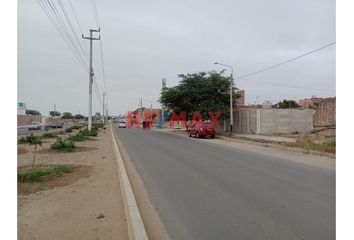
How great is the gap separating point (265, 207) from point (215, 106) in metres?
34.1

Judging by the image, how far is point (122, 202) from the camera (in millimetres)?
7465

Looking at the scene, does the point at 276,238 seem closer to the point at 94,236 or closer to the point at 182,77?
the point at 94,236

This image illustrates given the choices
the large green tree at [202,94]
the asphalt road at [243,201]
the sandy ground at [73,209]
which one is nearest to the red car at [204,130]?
the large green tree at [202,94]

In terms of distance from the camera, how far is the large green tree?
136 feet

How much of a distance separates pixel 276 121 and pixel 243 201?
3292 cm

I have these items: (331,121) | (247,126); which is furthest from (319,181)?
(247,126)

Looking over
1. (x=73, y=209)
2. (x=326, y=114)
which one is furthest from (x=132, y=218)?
(x=326, y=114)

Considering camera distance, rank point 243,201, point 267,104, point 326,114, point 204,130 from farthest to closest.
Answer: point 267,104 < point 204,130 < point 326,114 < point 243,201

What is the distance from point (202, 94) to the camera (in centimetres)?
4200

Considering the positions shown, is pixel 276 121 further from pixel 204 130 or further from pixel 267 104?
pixel 267 104

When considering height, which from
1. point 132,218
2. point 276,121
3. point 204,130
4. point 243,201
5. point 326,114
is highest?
point 326,114

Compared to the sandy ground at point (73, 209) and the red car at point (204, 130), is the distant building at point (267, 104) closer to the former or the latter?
the red car at point (204, 130)

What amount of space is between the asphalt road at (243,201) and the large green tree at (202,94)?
2872cm

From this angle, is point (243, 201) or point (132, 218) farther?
point (243, 201)
